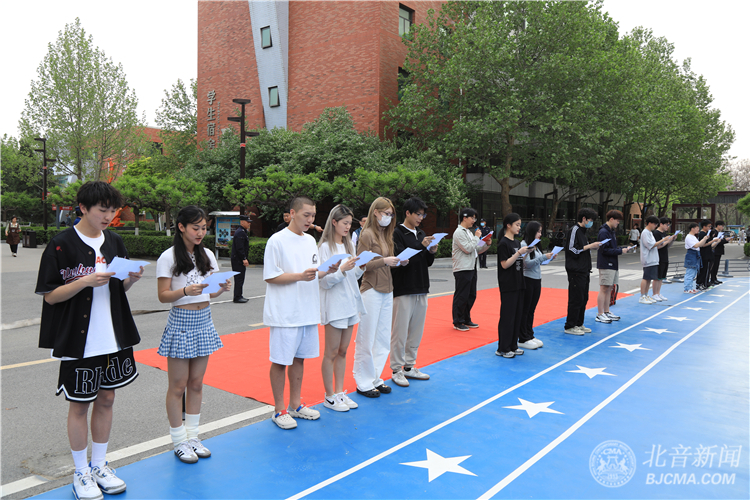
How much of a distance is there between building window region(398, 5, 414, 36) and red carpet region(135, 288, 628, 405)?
22.3 metres

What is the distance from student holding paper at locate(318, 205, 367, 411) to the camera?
461 centimetres

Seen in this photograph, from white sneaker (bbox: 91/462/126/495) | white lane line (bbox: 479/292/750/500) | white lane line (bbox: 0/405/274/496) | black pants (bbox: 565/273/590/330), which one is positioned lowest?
white lane line (bbox: 479/292/750/500)

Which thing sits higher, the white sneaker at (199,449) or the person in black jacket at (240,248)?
the person in black jacket at (240,248)

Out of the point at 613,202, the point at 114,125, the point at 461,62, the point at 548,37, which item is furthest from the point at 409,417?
the point at 613,202

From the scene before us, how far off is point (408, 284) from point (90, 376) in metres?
3.19

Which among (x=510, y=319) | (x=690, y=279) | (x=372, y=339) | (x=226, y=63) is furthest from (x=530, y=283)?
(x=226, y=63)

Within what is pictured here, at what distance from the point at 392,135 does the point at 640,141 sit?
14.1 m

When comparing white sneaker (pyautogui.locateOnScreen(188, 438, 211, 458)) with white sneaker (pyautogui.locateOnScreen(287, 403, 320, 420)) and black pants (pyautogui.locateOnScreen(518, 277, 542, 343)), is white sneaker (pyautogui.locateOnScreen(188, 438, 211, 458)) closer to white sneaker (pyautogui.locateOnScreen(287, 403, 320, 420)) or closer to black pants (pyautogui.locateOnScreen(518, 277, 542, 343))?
white sneaker (pyautogui.locateOnScreen(287, 403, 320, 420))

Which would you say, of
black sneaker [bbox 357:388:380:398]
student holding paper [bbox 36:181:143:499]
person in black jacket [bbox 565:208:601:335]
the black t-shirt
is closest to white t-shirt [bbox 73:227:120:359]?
student holding paper [bbox 36:181:143:499]

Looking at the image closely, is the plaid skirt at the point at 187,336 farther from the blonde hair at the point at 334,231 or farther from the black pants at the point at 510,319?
the black pants at the point at 510,319

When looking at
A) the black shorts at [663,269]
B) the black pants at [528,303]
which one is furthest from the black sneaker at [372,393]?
the black shorts at [663,269]

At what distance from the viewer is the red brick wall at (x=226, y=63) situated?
109ft

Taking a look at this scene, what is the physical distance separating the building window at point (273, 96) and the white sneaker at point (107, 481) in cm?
3067

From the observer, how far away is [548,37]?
2412 cm
